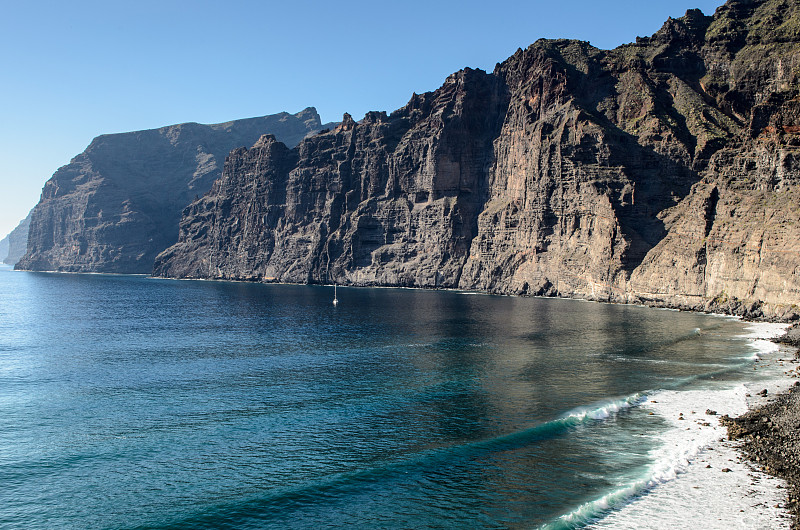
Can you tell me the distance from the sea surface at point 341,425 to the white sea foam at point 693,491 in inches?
12.0

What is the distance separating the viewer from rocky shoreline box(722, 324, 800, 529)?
25.6 meters

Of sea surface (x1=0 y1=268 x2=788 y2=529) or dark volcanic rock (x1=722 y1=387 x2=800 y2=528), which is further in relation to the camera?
dark volcanic rock (x1=722 y1=387 x2=800 y2=528)

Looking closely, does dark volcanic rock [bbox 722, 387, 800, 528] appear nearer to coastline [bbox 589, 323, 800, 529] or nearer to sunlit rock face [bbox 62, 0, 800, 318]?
coastline [bbox 589, 323, 800, 529]

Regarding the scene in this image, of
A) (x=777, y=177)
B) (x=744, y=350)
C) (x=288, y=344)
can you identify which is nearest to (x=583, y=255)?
(x=777, y=177)

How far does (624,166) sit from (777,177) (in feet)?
155

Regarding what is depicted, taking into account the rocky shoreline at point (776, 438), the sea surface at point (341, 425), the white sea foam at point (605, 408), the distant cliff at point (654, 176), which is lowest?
the sea surface at point (341, 425)

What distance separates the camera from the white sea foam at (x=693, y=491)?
888 inches

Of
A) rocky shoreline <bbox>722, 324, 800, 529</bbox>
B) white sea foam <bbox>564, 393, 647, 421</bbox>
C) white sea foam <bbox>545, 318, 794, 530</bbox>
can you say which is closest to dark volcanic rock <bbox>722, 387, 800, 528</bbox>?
rocky shoreline <bbox>722, 324, 800, 529</bbox>

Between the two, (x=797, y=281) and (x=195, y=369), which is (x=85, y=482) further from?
(x=797, y=281)

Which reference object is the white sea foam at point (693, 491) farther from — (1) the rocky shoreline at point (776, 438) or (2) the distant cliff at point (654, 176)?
(2) the distant cliff at point (654, 176)

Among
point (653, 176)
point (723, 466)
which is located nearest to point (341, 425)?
point (723, 466)

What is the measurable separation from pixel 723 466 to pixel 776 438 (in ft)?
17.1

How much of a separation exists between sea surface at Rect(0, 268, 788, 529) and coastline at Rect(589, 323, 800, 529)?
3.36ft

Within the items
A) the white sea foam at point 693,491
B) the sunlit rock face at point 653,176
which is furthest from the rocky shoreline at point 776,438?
the sunlit rock face at point 653,176
